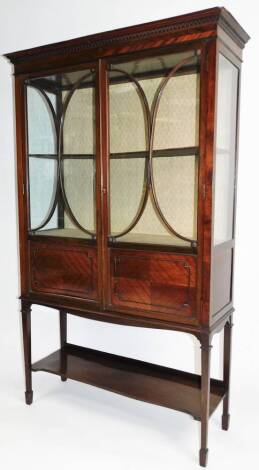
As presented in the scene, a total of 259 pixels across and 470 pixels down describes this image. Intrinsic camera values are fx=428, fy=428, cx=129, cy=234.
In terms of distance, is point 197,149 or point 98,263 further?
point 98,263

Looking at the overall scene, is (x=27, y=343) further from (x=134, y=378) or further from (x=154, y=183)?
(x=154, y=183)

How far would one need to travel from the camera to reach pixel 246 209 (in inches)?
84.0

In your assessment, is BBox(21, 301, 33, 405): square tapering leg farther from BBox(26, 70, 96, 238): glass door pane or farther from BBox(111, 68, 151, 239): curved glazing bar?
BBox(111, 68, 151, 239): curved glazing bar

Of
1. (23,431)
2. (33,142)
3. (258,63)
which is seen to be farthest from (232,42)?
(23,431)

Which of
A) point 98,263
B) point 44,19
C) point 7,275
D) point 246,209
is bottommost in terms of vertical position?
point 7,275

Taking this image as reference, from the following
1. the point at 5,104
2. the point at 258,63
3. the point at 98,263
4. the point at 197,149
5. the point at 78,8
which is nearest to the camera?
the point at 197,149

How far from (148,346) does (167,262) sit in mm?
917

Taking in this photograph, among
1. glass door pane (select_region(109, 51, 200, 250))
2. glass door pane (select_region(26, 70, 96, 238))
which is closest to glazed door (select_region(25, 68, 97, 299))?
glass door pane (select_region(26, 70, 96, 238))

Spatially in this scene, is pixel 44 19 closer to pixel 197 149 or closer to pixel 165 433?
pixel 197 149

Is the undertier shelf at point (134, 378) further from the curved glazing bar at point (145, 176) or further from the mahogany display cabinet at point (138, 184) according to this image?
the curved glazing bar at point (145, 176)

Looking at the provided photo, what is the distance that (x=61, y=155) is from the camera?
6.62 feet

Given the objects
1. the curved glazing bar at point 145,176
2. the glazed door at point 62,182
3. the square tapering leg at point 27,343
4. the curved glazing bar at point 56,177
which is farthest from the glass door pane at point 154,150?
the square tapering leg at point 27,343

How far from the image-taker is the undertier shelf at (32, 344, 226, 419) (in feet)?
6.20

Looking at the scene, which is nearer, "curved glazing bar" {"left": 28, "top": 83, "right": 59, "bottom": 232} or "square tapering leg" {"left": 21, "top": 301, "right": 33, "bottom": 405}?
"curved glazing bar" {"left": 28, "top": 83, "right": 59, "bottom": 232}
